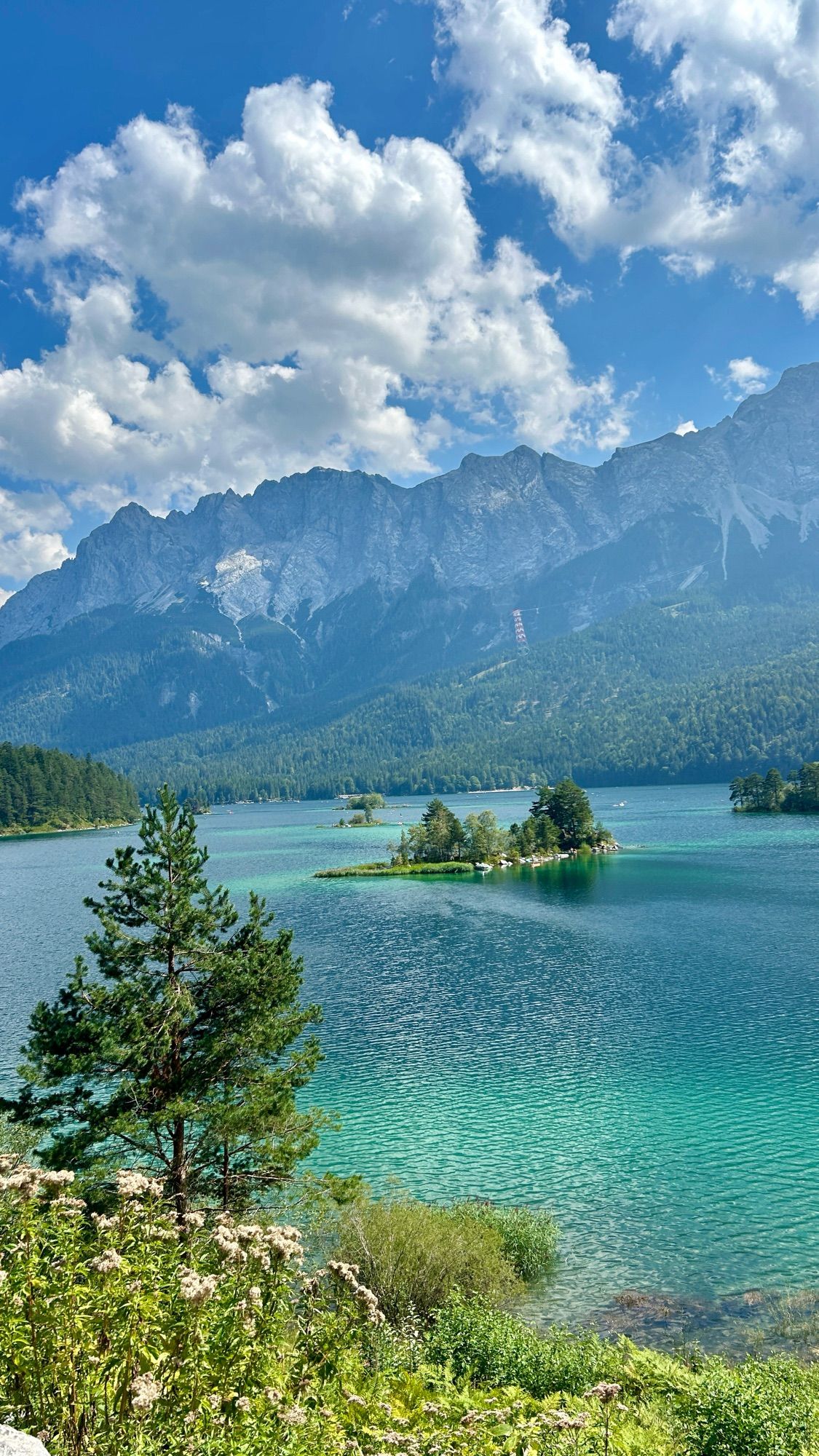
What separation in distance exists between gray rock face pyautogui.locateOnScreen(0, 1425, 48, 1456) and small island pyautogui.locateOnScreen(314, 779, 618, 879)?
375ft

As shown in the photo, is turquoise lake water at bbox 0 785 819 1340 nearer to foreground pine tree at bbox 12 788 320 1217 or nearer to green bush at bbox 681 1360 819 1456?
green bush at bbox 681 1360 819 1456

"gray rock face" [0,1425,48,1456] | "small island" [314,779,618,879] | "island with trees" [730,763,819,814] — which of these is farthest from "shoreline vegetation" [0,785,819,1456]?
"island with trees" [730,763,819,814]

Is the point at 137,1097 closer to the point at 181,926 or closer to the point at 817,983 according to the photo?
the point at 181,926

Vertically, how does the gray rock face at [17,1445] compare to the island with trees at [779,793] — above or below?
above

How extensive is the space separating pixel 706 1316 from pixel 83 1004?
17728 mm

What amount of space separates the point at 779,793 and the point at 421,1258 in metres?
166

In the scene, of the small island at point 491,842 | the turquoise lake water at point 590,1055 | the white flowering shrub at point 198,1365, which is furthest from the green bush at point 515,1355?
the small island at point 491,842

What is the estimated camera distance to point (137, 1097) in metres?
19.2

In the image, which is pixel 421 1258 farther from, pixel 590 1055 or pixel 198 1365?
pixel 590 1055

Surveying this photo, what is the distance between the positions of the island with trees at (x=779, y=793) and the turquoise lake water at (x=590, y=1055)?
249ft

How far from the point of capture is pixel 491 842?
4941 inches

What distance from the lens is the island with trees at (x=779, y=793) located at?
161 metres

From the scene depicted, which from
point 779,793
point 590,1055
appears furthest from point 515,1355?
point 779,793

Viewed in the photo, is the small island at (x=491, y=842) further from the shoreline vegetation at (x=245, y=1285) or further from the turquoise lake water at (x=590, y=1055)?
the shoreline vegetation at (x=245, y=1285)
